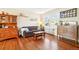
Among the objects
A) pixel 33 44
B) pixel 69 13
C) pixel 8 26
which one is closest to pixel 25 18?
pixel 8 26

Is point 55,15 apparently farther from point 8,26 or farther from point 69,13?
point 8,26

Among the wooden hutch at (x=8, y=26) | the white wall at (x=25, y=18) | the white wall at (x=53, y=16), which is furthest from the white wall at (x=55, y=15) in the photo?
the wooden hutch at (x=8, y=26)

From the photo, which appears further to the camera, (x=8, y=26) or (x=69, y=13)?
(x=8, y=26)

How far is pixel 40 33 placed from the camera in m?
3.01

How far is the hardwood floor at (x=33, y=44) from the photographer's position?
9.59 ft

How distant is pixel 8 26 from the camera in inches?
118

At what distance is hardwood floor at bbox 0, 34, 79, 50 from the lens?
292 centimetres

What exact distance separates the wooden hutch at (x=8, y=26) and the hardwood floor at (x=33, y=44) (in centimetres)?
13

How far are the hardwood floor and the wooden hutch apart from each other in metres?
0.13

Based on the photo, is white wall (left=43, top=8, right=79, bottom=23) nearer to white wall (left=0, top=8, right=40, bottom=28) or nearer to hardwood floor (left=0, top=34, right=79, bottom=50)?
white wall (left=0, top=8, right=40, bottom=28)

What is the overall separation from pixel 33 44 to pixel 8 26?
722mm

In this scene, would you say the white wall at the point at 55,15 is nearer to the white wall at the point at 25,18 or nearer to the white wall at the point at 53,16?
the white wall at the point at 53,16
